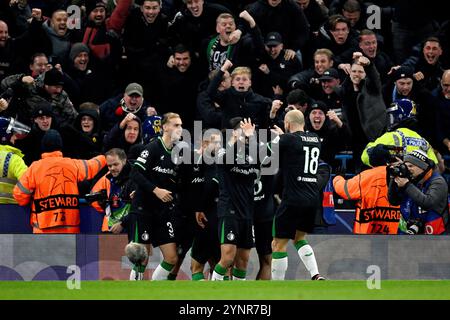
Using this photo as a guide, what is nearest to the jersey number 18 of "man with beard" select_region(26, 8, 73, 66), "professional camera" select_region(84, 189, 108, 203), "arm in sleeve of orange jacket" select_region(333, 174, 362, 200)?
"arm in sleeve of orange jacket" select_region(333, 174, 362, 200)

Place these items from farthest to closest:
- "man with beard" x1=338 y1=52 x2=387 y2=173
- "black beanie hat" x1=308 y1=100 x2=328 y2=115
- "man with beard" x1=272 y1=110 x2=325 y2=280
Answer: "man with beard" x1=338 y1=52 x2=387 y2=173, "black beanie hat" x1=308 y1=100 x2=328 y2=115, "man with beard" x1=272 y1=110 x2=325 y2=280

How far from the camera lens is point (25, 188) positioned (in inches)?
712

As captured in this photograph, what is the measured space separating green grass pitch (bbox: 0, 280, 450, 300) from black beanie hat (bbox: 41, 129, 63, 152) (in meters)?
2.68

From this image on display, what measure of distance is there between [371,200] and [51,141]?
454 centimetres

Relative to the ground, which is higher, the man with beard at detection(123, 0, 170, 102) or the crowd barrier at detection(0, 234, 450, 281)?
the man with beard at detection(123, 0, 170, 102)

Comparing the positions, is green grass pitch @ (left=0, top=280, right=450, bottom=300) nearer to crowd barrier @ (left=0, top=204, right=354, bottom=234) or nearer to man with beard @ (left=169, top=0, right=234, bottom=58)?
crowd barrier @ (left=0, top=204, right=354, bottom=234)

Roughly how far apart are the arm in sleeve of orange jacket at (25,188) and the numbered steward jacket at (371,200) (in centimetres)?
427

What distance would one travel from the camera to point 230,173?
16.6 metres

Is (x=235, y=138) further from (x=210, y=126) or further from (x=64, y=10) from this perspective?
(x=64, y=10)

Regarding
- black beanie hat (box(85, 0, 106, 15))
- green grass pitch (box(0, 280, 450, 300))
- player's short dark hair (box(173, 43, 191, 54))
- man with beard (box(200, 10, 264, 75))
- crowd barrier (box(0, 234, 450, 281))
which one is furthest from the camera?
black beanie hat (box(85, 0, 106, 15))

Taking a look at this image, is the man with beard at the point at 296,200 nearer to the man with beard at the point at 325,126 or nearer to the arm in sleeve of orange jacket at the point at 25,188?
the man with beard at the point at 325,126

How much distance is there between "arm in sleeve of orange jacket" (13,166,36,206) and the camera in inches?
711
